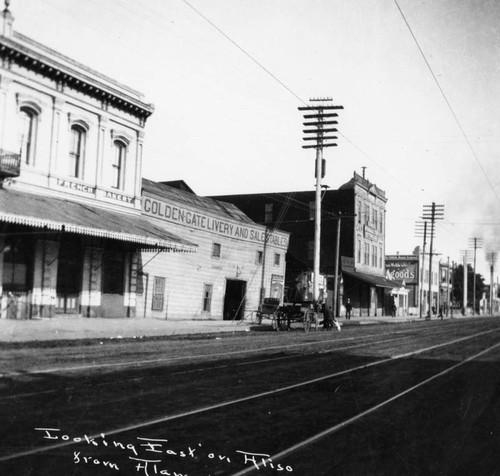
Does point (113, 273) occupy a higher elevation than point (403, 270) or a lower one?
lower

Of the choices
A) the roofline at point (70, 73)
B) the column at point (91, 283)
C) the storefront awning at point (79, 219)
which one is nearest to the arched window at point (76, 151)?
the storefront awning at point (79, 219)

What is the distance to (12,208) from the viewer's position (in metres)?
16.6

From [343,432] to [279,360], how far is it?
6.54 meters

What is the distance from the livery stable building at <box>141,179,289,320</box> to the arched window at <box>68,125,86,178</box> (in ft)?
13.1

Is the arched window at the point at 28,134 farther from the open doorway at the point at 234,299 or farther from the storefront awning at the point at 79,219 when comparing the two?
the open doorway at the point at 234,299

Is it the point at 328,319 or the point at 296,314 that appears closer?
the point at 296,314

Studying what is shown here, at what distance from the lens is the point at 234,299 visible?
110 ft

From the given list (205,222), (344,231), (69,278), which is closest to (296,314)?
(205,222)

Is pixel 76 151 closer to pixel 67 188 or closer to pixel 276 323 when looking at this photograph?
pixel 67 188

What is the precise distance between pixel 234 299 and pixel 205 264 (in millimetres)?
4465

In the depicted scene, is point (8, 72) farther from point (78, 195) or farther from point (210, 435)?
point (210, 435)

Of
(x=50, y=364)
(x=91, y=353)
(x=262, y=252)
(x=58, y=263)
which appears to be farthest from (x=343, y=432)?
(x=262, y=252)

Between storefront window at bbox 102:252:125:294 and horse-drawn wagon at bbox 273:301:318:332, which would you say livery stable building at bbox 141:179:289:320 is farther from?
horse-drawn wagon at bbox 273:301:318:332

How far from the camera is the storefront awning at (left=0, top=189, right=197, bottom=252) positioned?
16594mm
